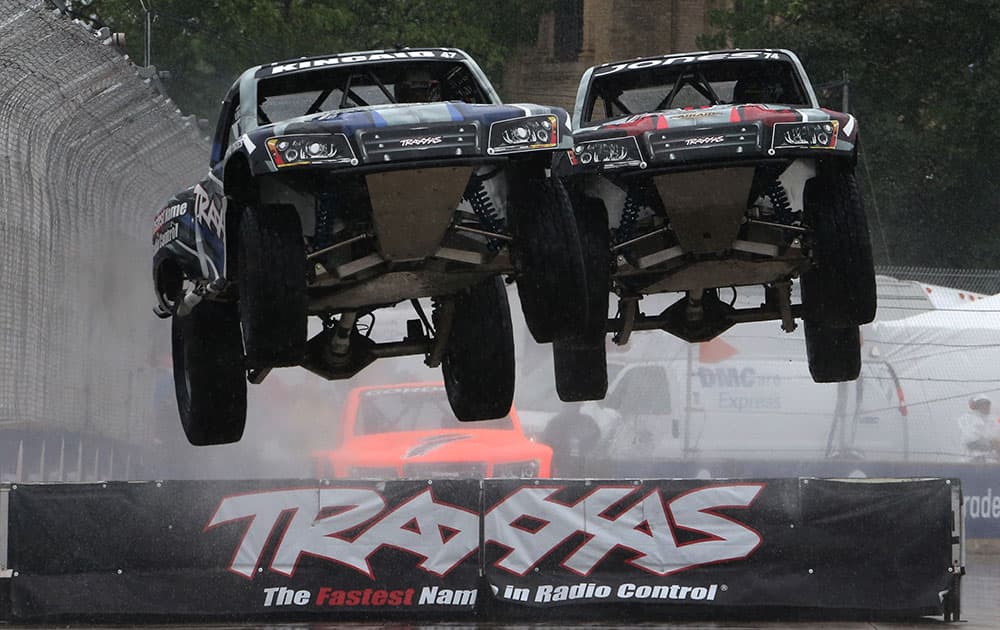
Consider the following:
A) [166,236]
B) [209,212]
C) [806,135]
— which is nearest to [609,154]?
[806,135]

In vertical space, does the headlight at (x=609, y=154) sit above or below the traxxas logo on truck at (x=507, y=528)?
above

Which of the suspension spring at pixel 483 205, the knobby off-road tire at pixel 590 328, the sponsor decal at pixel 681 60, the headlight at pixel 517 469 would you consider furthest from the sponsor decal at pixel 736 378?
the suspension spring at pixel 483 205

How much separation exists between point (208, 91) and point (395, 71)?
27.0m

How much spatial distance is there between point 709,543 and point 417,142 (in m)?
9.71

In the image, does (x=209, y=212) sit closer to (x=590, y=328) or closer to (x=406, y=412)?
(x=590, y=328)

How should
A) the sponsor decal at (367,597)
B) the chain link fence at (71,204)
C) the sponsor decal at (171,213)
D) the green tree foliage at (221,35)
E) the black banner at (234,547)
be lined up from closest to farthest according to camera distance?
the sponsor decal at (171,213) < the chain link fence at (71,204) < the black banner at (234,547) < the sponsor decal at (367,597) < the green tree foliage at (221,35)

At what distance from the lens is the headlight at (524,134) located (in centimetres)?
943

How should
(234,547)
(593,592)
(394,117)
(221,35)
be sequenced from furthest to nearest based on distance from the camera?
(221,35) → (593,592) → (234,547) → (394,117)

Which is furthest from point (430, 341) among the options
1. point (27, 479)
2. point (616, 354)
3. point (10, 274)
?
point (616, 354)

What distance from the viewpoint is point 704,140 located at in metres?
10.6

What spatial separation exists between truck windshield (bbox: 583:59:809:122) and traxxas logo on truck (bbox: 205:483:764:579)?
256 inches

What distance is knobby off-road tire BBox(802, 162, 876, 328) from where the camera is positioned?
10.6 m

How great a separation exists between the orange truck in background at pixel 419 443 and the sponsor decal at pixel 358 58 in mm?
11984

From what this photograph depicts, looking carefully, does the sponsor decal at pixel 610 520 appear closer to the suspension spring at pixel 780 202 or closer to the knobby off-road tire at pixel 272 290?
the suspension spring at pixel 780 202
